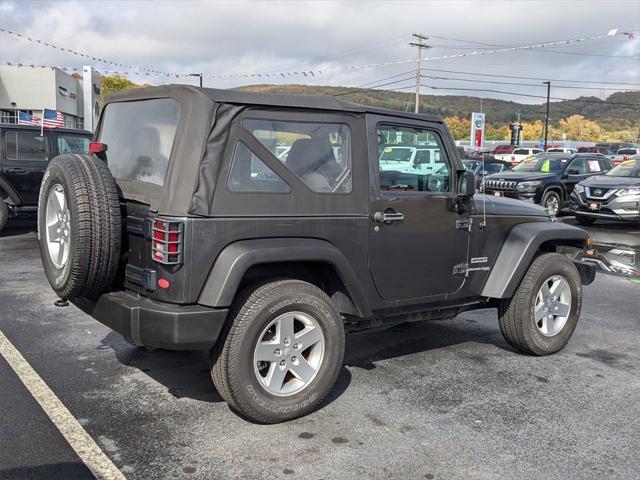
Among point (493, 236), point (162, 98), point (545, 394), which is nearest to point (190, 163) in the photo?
point (162, 98)

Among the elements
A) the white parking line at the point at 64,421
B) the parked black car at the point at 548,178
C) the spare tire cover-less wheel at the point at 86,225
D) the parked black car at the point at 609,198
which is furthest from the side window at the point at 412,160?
the parked black car at the point at 548,178

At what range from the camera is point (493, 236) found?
5023mm

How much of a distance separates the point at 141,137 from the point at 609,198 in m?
12.5

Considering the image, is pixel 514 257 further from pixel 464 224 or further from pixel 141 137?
pixel 141 137

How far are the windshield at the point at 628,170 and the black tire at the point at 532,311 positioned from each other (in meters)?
11.3

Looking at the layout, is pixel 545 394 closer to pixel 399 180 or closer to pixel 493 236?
pixel 493 236

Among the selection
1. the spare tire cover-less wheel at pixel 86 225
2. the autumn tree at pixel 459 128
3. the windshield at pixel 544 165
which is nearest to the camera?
the spare tire cover-less wheel at pixel 86 225

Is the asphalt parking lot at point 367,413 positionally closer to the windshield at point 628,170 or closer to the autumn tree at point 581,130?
the windshield at point 628,170

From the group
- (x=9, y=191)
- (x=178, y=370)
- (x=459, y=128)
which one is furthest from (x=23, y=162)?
(x=459, y=128)

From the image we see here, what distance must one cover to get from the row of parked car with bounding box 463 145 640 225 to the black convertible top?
982cm

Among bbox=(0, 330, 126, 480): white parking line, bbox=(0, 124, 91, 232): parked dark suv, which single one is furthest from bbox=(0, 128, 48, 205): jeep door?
bbox=(0, 330, 126, 480): white parking line

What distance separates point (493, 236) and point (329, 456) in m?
2.36

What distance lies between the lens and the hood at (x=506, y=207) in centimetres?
501

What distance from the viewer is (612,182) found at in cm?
1459
